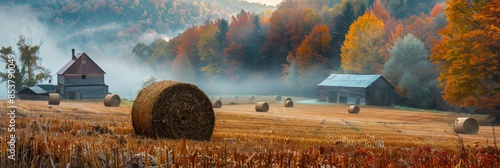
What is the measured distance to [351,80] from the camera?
6531 cm

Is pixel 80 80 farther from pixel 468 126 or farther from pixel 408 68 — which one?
pixel 468 126

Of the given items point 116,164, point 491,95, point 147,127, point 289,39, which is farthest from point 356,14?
point 116,164

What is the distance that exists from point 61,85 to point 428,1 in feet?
270

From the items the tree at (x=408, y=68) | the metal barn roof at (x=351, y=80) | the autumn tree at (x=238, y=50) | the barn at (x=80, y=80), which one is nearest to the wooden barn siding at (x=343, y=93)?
the metal barn roof at (x=351, y=80)

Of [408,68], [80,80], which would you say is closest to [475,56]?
[408,68]

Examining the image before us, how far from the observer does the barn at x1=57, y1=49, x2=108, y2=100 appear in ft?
206

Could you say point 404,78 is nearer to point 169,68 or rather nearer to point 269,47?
point 269,47

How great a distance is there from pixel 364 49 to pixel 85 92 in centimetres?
3705

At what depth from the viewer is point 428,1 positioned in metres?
118

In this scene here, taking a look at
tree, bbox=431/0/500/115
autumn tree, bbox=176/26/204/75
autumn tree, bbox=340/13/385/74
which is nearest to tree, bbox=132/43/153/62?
autumn tree, bbox=176/26/204/75

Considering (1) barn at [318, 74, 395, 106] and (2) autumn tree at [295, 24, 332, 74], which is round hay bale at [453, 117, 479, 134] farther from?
(2) autumn tree at [295, 24, 332, 74]

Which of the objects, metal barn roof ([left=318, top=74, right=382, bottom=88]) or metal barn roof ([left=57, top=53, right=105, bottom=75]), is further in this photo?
metal barn roof ([left=57, top=53, right=105, bottom=75])

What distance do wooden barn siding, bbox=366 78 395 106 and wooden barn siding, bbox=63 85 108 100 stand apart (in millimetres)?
31078

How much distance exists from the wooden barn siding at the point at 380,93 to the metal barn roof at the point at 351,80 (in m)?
0.63
